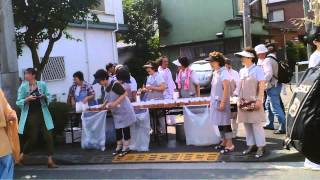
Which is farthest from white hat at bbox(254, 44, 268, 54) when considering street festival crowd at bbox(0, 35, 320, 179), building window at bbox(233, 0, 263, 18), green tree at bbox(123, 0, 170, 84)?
building window at bbox(233, 0, 263, 18)

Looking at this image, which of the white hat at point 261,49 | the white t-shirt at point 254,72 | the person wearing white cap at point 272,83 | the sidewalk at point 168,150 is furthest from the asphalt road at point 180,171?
the white hat at point 261,49

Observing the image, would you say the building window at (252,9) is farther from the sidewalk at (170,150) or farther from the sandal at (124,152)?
the sandal at (124,152)

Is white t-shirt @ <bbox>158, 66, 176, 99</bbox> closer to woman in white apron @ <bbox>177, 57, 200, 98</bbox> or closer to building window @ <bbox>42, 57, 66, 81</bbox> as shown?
woman in white apron @ <bbox>177, 57, 200, 98</bbox>

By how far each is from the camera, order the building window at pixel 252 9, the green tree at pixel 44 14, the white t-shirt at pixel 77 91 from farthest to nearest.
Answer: the building window at pixel 252 9 → the green tree at pixel 44 14 → the white t-shirt at pixel 77 91

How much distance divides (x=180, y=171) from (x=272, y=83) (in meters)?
3.24

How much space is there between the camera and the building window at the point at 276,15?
46812 mm

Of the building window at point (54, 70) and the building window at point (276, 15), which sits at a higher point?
the building window at point (276, 15)

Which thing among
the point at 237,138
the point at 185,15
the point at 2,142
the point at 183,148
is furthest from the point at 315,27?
the point at 185,15

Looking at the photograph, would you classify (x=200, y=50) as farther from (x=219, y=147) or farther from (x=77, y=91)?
(x=219, y=147)

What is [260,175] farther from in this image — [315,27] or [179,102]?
[315,27]

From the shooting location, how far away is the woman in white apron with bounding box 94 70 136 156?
356 inches

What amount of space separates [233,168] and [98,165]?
2.54m

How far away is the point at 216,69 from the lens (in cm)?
859

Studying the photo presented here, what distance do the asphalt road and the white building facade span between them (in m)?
9.47
